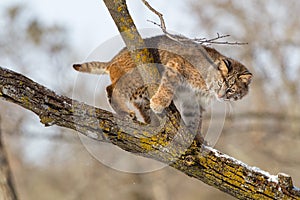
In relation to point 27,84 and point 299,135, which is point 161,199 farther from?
point 27,84

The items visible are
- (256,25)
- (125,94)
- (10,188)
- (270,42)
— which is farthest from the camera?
(256,25)

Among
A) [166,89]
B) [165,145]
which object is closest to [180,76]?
[166,89]

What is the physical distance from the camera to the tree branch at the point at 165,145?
3262mm

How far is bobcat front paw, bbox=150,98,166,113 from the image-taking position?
3.80 meters

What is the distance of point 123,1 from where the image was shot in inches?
134

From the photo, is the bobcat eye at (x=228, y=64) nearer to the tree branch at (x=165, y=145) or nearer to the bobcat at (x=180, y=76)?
the bobcat at (x=180, y=76)

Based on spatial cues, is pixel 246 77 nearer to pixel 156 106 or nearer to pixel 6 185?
pixel 156 106

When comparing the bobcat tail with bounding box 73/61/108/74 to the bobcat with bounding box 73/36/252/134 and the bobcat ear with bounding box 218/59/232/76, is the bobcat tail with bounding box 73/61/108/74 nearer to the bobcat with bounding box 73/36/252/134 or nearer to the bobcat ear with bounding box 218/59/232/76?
the bobcat with bounding box 73/36/252/134

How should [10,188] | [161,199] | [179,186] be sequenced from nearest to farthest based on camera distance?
[10,188], [161,199], [179,186]

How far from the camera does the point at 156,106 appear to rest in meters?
3.84

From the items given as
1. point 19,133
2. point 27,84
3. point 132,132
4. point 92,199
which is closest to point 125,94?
point 132,132

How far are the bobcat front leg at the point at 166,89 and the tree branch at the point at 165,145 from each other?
28 centimetres

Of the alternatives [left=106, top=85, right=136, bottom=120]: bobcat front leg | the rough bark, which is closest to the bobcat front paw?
[left=106, top=85, right=136, bottom=120]: bobcat front leg

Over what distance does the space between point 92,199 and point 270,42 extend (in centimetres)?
643
